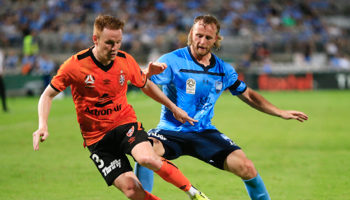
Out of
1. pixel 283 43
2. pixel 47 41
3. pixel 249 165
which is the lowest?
pixel 47 41

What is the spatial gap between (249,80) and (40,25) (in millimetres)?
12326

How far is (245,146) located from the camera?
10.3 m

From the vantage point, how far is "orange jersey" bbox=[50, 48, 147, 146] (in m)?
4.81

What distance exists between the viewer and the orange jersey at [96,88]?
4.81 m

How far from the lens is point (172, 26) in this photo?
98.0 feet

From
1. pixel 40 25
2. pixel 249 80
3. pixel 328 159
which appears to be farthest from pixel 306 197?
pixel 40 25

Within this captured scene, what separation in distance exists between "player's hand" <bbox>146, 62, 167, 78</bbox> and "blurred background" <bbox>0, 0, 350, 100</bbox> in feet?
A: 62.7

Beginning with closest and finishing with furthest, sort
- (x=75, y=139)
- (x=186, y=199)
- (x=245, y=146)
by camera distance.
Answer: (x=186, y=199)
(x=245, y=146)
(x=75, y=139)

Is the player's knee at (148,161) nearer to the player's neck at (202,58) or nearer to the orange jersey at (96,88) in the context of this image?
the orange jersey at (96,88)

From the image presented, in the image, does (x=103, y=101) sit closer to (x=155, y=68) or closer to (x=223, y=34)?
(x=155, y=68)

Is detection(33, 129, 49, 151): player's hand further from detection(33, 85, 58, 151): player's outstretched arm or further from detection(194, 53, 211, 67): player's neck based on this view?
detection(194, 53, 211, 67): player's neck

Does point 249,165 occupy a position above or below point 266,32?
above

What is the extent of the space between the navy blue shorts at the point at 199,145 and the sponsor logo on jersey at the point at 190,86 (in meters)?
0.44

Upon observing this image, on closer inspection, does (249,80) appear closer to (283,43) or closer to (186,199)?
(283,43)
